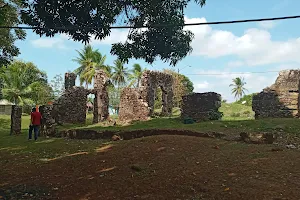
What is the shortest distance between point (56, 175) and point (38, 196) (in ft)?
4.25

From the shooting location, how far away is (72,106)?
79.7ft

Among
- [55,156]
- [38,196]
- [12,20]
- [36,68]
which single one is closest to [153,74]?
[12,20]

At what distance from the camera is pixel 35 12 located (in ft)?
24.0

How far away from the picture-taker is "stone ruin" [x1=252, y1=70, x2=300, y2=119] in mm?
19031

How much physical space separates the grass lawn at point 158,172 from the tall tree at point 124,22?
8.67ft

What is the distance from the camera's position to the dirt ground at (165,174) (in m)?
6.04

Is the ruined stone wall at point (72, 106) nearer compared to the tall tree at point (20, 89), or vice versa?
the ruined stone wall at point (72, 106)

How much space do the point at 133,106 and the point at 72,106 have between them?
4.56 meters

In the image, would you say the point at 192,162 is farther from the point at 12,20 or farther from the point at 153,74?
the point at 153,74

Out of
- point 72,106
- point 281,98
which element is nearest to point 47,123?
point 72,106

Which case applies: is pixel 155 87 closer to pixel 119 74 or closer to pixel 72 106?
pixel 72 106

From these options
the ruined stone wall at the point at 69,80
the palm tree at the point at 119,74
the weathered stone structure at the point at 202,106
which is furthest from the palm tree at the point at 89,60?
the weathered stone structure at the point at 202,106

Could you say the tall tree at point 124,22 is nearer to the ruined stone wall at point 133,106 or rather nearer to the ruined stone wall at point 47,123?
the ruined stone wall at point 47,123

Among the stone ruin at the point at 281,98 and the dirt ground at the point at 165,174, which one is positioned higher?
the stone ruin at the point at 281,98
